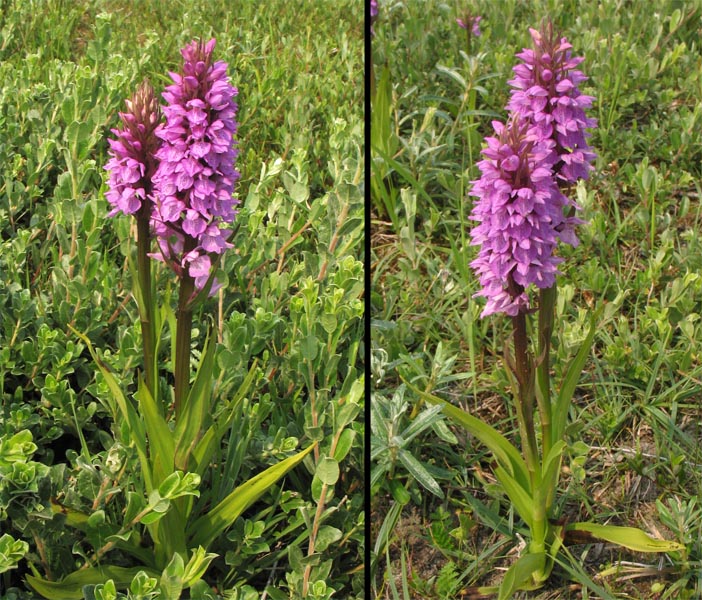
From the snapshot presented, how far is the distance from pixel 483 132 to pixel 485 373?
1.02 m

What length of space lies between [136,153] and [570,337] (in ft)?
3.49

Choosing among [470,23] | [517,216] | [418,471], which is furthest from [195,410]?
[470,23]

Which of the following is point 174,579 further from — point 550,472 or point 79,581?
point 550,472

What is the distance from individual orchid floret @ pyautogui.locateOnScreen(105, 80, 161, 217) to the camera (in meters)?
1.16

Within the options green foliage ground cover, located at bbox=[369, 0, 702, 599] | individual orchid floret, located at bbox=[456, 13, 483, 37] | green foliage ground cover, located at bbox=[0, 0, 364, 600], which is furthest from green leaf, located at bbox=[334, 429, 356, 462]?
individual orchid floret, located at bbox=[456, 13, 483, 37]

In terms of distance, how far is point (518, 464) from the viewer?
1.47 meters

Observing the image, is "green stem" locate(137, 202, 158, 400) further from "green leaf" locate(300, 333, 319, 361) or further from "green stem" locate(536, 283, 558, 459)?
"green stem" locate(536, 283, 558, 459)

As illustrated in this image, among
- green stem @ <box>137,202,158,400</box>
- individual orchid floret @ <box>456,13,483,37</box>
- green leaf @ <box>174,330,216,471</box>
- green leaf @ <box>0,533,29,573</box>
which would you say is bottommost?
green leaf @ <box>0,533,29,573</box>

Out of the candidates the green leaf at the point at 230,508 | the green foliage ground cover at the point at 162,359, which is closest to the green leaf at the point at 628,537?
the green foliage ground cover at the point at 162,359

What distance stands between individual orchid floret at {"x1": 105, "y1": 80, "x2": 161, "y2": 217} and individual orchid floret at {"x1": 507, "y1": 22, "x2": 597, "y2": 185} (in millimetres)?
570

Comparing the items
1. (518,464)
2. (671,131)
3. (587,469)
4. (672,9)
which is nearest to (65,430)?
Answer: (518,464)

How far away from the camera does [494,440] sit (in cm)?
144

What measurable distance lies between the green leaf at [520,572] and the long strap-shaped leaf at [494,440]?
134mm

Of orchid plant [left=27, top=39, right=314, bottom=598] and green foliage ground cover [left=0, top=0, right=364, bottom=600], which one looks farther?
green foliage ground cover [left=0, top=0, right=364, bottom=600]
